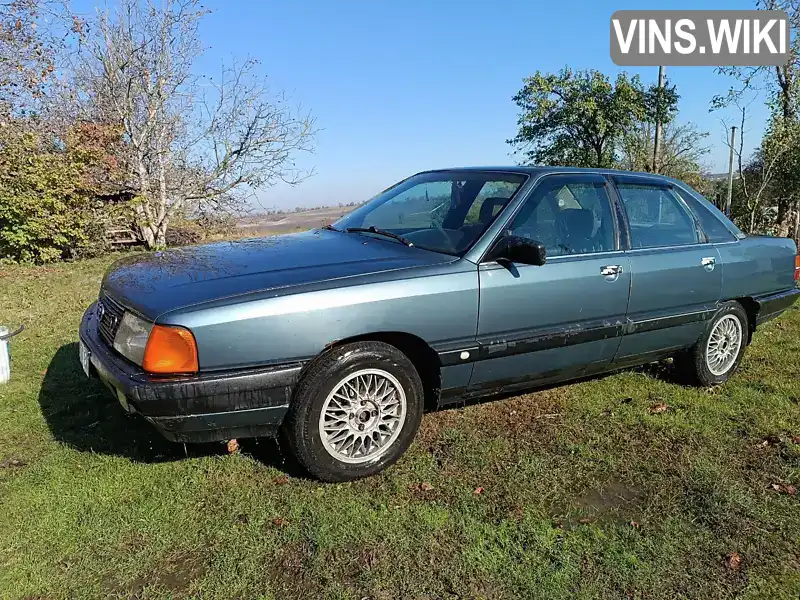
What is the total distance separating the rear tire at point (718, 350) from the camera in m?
4.47

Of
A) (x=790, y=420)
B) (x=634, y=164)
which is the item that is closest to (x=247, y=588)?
(x=790, y=420)

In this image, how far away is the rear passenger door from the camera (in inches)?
155

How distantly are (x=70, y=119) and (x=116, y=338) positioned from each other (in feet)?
41.5

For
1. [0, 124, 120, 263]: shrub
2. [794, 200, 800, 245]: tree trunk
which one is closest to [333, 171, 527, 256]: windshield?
[0, 124, 120, 263]: shrub

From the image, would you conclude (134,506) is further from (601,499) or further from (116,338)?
(601,499)

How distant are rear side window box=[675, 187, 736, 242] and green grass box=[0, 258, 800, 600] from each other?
49.9 inches

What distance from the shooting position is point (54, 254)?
11070 millimetres

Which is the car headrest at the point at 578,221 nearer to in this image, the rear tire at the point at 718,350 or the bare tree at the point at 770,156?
the rear tire at the point at 718,350

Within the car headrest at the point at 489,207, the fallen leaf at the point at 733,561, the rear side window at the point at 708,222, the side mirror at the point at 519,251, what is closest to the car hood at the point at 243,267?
the side mirror at the point at 519,251

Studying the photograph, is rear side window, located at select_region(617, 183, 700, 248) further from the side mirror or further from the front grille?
the front grille

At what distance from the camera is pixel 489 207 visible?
3.60 m

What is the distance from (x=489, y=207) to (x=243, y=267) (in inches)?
59.6

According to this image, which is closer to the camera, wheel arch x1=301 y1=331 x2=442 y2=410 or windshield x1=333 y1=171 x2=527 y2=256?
wheel arch x1=301 y1=331 x2=442 y2=410

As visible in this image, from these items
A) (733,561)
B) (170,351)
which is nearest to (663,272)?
(733,561)
